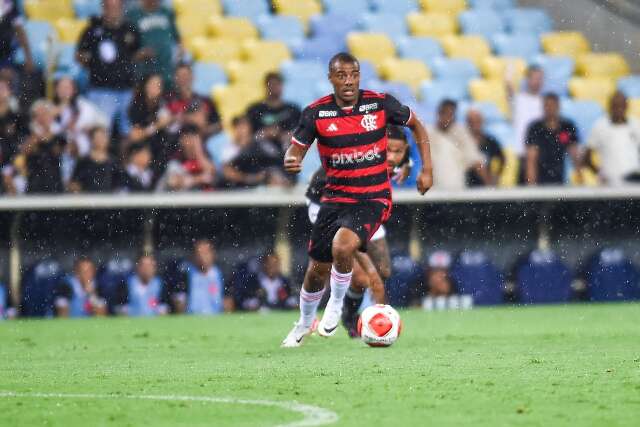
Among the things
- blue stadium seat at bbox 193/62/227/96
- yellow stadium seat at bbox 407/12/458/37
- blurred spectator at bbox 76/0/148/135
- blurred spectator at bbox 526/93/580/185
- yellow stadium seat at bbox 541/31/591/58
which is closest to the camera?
blurred spectator at bbox 76/0/148/135

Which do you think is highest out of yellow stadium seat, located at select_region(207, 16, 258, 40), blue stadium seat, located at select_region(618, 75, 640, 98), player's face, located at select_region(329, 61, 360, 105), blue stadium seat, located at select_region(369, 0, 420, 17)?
blue stadium seat, located at select_region(369, 0, 420, 17)

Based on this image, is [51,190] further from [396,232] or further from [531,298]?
[531,298]

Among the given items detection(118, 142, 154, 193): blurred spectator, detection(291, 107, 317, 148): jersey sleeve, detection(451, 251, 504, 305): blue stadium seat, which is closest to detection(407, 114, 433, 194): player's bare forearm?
detection(291, 107, 317, 148): jersey sleeve

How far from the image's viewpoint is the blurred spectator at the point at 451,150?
16.2 metres

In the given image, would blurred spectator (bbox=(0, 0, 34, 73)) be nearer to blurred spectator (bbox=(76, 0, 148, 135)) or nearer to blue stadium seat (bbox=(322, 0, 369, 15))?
blurred spectator (bbox=(76, 0, 148, 135))

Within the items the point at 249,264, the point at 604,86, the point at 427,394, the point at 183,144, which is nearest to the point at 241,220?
the point at 249,264

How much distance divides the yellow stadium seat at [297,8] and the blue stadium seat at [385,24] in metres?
0.69

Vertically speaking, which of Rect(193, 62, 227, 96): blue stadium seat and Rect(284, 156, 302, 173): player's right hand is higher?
Rect(193, 62, 227, 96): blue stadium seat

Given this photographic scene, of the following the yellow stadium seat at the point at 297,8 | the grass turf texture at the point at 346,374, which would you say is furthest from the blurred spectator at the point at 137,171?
the yellow stadium seat at the point at 297,8

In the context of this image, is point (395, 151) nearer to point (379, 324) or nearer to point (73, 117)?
point (379, 324)

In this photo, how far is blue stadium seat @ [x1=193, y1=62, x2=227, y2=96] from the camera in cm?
1731

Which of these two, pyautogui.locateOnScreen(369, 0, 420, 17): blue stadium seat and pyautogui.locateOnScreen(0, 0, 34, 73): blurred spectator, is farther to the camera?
pyautogui.locateOnScreen(369, 0, 420, 17): blue stadium seat

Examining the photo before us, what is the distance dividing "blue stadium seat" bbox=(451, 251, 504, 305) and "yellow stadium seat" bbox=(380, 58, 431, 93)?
258 centimetres

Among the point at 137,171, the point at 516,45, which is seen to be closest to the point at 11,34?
the point at 137,171
